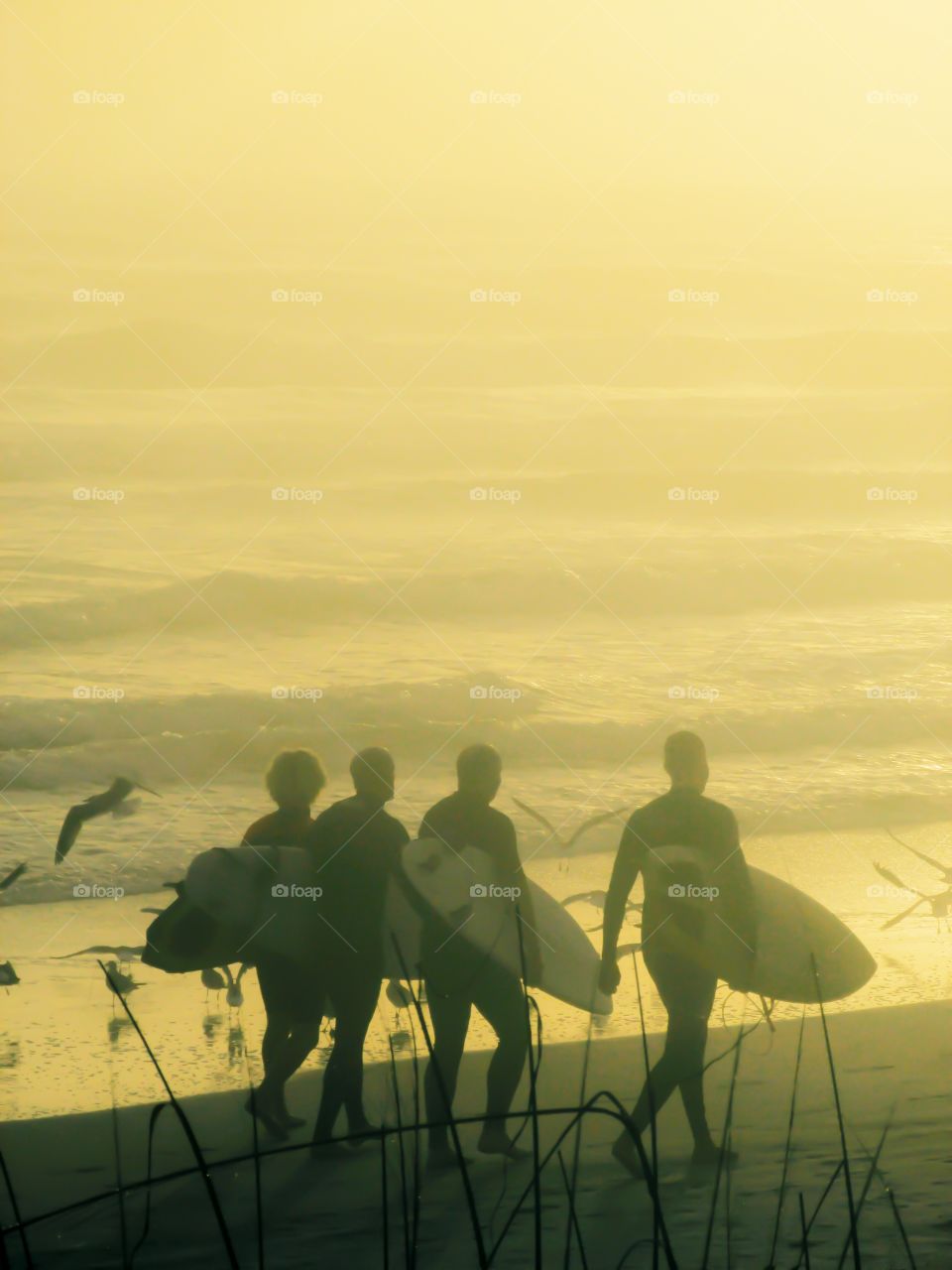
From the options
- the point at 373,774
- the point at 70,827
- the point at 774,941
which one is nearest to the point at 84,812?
the point at 70,827

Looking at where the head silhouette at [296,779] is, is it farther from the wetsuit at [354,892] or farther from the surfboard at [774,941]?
the surfboard at [774,941]

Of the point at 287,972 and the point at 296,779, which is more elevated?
the point at 296,779

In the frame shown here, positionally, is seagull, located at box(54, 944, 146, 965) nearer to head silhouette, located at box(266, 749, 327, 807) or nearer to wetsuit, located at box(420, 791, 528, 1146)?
head silhouette, located at box(266, 749, 327, 807)

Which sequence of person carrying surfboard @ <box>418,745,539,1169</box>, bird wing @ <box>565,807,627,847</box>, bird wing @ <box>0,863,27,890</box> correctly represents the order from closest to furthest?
person carrying surfboard @ <box>418,745,539,1169</box> < bird wing @ <box>0,863,27,890</box> < bird wing @ <box>565,807,627,847</box>

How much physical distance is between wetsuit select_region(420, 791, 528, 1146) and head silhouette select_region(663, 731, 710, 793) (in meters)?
0.40

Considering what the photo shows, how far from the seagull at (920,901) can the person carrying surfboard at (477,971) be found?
3.24 ft

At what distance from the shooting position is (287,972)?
2975 mm

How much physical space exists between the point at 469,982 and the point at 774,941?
763 mm

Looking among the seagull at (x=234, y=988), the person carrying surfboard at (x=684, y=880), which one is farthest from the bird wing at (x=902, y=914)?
the seagull at (x=234, y=988)

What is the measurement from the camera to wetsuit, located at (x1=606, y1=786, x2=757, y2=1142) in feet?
9.62

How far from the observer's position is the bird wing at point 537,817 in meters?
3.19

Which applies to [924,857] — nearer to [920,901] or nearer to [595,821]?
[920,901]

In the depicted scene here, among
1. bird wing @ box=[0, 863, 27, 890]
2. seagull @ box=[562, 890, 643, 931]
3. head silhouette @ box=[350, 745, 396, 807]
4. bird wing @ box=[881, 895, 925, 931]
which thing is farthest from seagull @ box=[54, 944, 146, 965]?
bird wing @ box=[881, 895, 925, 931]

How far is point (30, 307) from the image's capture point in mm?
3230
